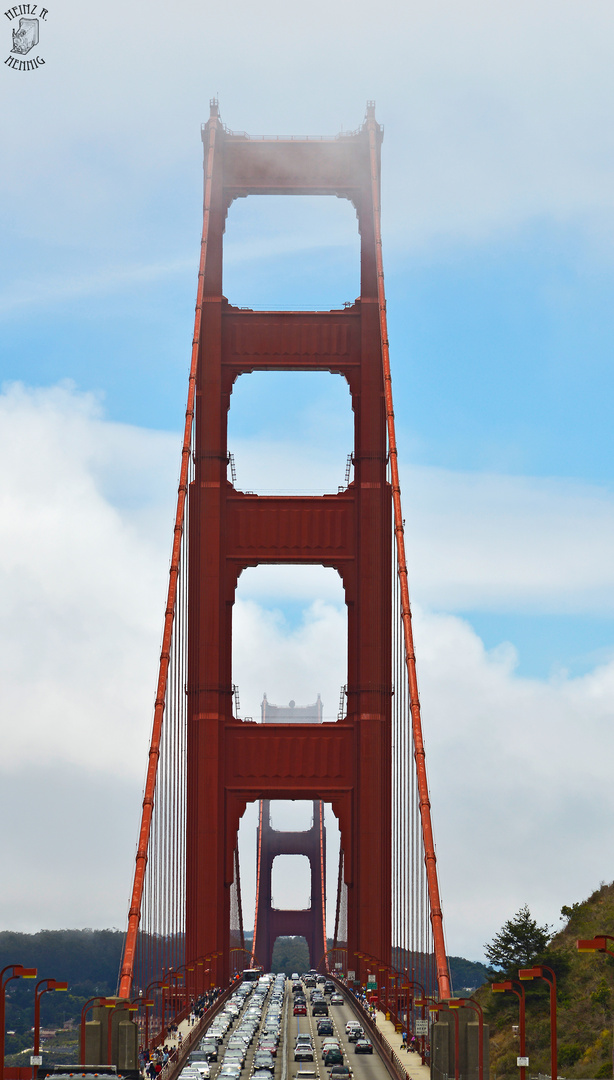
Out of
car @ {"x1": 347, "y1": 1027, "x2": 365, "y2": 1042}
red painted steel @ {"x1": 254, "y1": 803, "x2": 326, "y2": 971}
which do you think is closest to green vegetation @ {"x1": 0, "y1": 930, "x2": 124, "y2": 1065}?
red painted steel @ {"x1": 254, "y1": 803, "x2": 326, "y2": 971}

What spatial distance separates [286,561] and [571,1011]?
2010 centimetres

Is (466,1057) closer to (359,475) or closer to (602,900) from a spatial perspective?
(359,475)

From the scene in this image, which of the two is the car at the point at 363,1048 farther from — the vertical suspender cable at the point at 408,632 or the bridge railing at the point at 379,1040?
the vertical suspender cable at the point at 408,632

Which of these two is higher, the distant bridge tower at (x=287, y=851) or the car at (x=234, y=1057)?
the distant bridge tower at (x=287, y=851)

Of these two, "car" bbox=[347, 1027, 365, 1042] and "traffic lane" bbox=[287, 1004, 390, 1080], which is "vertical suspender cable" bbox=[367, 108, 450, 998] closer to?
"traffic lane" bbox=[287, 1004, 390, 1080]

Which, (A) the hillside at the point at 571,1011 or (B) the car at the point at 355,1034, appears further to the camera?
(A) the hillside at the point at 571,1011

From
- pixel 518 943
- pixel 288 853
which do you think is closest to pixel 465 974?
pixel 288 853

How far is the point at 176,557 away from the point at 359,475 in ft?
27.2

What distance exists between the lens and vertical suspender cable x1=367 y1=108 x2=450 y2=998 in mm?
49219

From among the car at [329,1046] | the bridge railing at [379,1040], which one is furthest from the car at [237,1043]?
the bridge railing at [379,1040]

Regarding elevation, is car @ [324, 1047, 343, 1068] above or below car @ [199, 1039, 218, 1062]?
below

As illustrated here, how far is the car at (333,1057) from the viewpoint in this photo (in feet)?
166

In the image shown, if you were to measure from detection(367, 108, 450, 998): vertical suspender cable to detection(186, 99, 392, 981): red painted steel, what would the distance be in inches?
28.6

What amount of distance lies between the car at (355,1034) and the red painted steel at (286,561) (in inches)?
208
